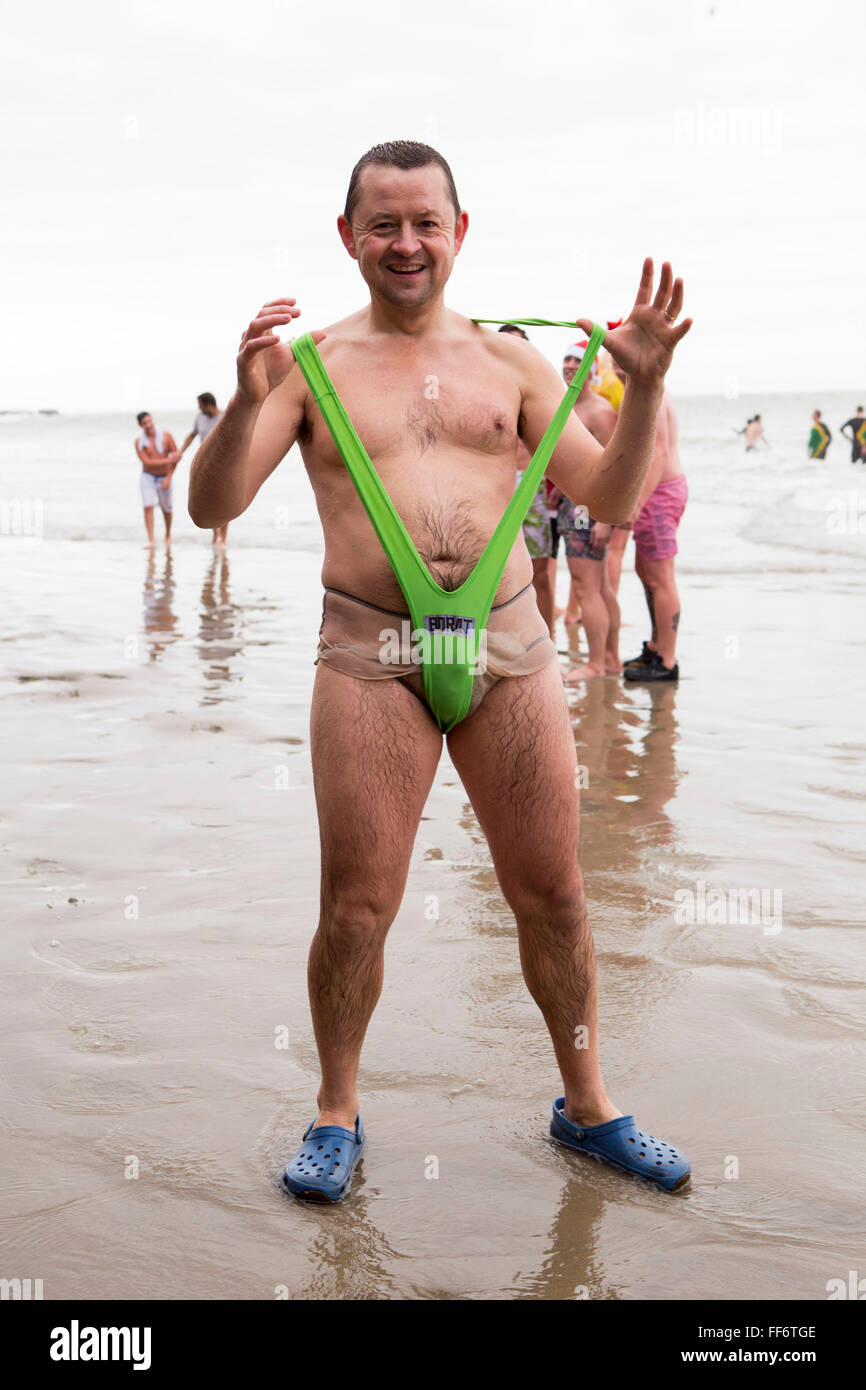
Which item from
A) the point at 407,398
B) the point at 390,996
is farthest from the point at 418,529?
the point at 390,996

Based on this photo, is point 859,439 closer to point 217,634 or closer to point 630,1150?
point 217,634

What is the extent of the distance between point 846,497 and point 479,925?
2205cm

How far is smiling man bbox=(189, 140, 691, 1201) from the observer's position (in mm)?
2930

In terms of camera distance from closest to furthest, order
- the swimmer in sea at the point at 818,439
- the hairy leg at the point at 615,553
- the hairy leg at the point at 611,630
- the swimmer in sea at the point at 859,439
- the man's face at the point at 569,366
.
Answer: the man's face at the point at 569,366, the hairy leg at the point at 611,630, the hairy leg at the point at 615,553, the swimmer in sea at the point at 859,439, the swimmer in sea at the point at 818,439

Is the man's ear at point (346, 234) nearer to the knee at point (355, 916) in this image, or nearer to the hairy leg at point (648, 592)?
the knee at point (355, 916)

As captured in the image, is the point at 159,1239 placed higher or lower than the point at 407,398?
lower

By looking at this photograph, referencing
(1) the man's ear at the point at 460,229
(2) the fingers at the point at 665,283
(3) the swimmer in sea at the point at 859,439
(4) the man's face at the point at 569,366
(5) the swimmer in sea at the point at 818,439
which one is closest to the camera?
(2) the fingers at the point at 665,283

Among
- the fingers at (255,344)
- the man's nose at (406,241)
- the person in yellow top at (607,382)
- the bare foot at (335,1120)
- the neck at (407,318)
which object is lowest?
the bare foot at (335,1120)

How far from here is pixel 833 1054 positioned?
3533mm

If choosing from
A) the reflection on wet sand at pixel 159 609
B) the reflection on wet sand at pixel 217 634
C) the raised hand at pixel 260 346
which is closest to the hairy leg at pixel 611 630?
the reflection on wet sand at pixel 217 634

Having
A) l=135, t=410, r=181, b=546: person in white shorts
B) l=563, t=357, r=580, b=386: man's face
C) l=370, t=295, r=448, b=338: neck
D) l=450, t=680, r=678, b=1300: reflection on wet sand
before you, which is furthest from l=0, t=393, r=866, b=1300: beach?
l=135, t=410, r=181, b=546: person in white shorts

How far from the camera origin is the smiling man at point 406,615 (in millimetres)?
2930
